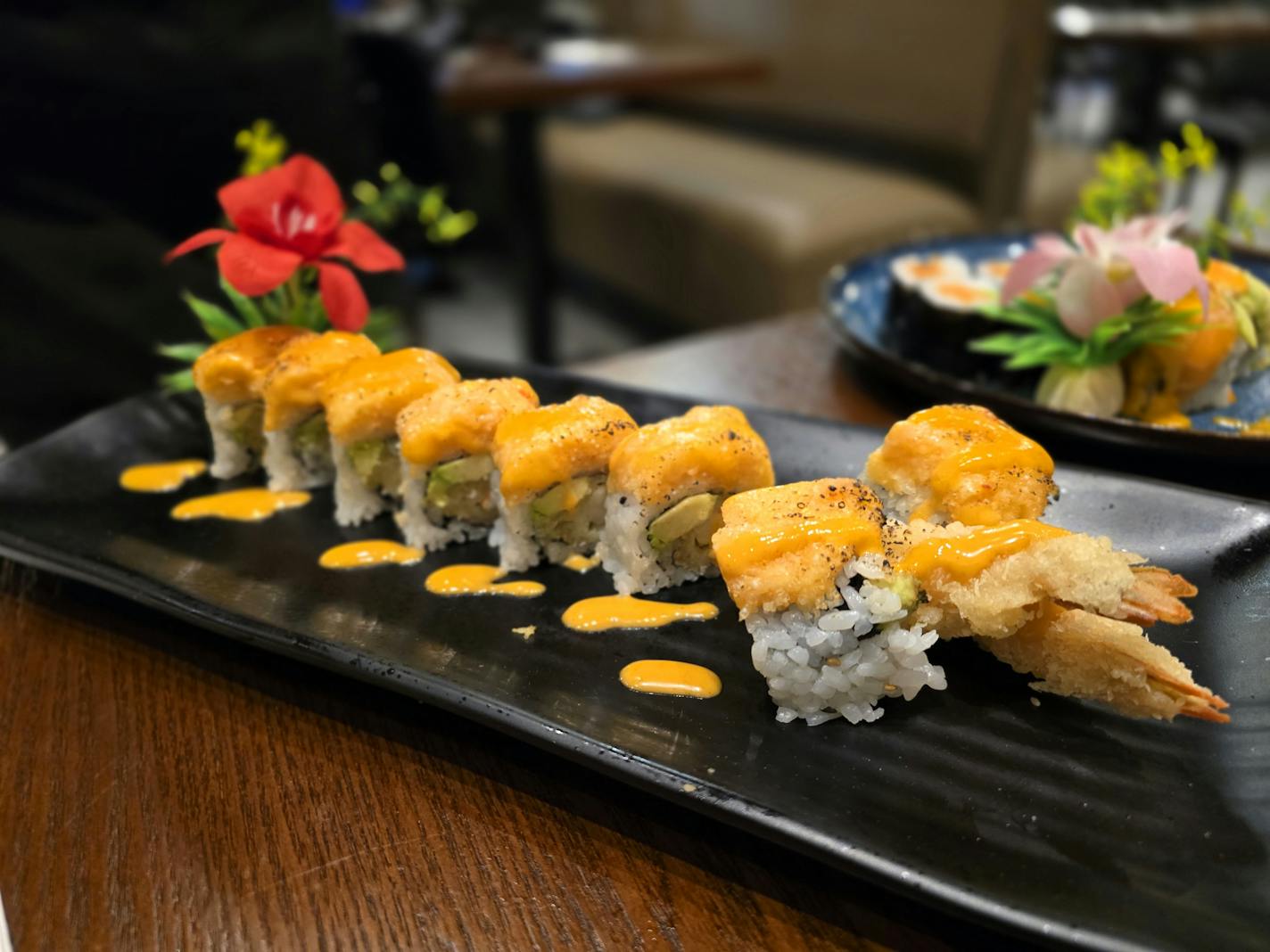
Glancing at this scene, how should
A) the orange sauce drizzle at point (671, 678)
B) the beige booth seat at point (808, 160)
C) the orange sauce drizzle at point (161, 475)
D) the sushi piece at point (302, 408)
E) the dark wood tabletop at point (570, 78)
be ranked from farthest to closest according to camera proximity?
the beige booth seat at point (808, 160), the dark wood tabletop at point (570, 78), the orange sauce drizzle at point (161, 475), the sushi piece at point (302, 408), the orange sauce drizzle at point (671, 678)

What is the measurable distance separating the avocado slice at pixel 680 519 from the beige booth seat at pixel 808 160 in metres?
2.85

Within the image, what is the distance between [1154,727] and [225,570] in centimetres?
133

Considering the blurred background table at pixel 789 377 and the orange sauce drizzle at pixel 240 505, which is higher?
the blurred background table at pixel 789 377

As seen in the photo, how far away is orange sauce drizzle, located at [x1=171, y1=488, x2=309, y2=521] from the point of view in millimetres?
1702

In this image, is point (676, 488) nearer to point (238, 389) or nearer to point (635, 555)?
point (635, 555)

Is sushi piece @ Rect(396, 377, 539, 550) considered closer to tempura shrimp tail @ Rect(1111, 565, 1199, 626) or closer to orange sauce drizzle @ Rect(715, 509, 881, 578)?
orange sauce drizzle @ Rect(715, 509, 881, 578)

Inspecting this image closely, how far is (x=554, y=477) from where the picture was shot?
1.42 m

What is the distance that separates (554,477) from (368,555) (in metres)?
0.37

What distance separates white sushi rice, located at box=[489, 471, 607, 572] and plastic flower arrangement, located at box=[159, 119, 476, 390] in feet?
1.90

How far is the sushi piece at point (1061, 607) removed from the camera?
1.08m

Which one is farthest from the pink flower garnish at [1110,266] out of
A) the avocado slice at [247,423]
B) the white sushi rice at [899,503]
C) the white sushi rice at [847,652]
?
the avocado slice at [247,423]

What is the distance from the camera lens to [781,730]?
45.0 inches

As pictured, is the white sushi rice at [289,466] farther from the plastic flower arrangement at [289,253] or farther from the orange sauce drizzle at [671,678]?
the orange sauce drizzle at [671,678]

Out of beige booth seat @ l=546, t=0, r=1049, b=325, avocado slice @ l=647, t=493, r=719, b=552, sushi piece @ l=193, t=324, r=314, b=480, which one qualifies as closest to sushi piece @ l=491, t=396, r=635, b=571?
avocado slice @ l=647, t=493, r=719, b=552
